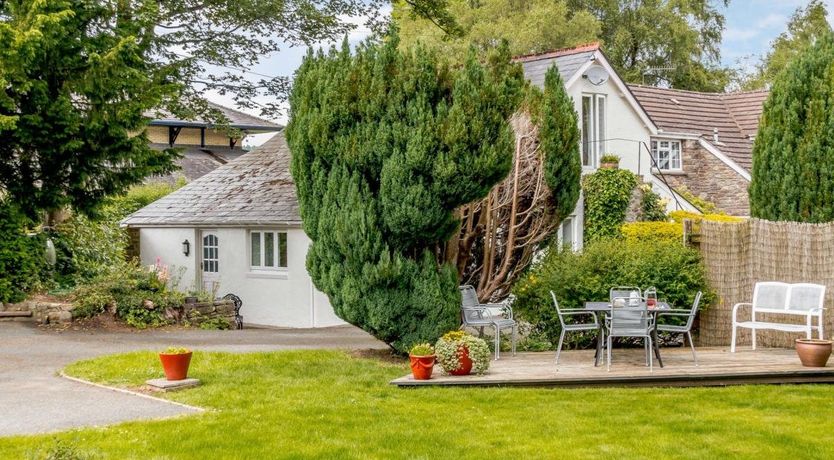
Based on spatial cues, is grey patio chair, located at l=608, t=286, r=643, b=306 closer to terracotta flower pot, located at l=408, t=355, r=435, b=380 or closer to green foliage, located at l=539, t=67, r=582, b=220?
green foliage, located at l=539, t=67, r=582, b=220

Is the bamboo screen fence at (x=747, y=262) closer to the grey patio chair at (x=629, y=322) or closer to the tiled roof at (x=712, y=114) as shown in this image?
the grey patio chair at (x=629, y=322)

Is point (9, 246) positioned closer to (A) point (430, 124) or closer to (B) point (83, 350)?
(B) point (83, 350)

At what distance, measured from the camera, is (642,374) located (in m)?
11.0

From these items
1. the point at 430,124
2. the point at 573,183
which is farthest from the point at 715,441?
the point at 573,183

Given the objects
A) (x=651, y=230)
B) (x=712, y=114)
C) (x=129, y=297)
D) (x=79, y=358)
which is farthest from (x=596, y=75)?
(x=79, y=358)

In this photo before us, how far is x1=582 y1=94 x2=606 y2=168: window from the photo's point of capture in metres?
23.0

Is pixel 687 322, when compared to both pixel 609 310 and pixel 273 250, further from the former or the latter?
pixel 273 250

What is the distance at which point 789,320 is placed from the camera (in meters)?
13.7

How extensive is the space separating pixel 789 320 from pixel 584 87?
10579 millimetres

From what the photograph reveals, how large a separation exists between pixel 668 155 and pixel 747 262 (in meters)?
15.3

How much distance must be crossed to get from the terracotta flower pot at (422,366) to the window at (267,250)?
10.1 m

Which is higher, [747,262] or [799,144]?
[799,144]

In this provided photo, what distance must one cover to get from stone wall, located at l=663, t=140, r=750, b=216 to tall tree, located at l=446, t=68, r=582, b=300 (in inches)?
556

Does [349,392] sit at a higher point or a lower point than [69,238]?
lower
